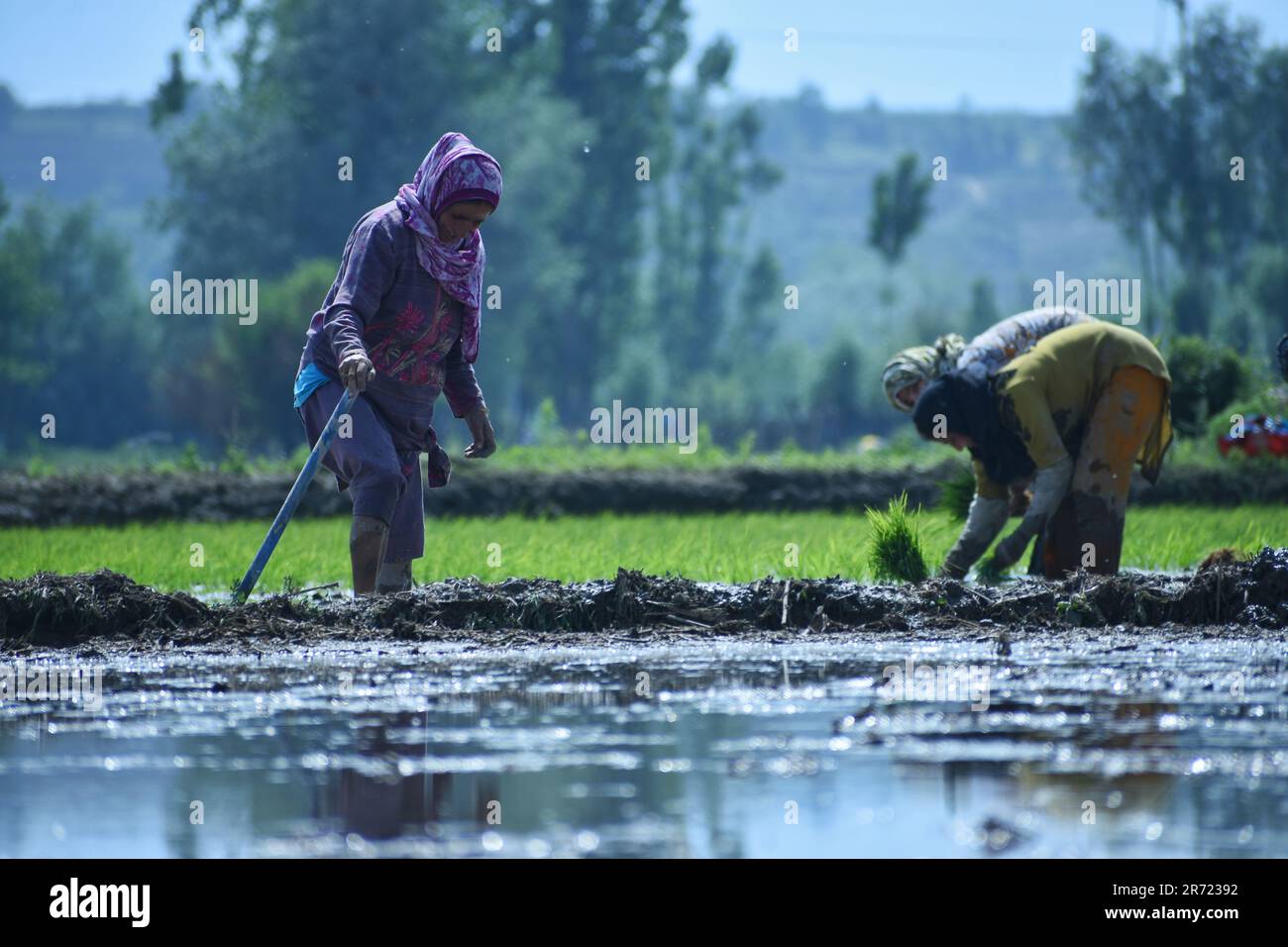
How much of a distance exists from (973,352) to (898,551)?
1.00 metres

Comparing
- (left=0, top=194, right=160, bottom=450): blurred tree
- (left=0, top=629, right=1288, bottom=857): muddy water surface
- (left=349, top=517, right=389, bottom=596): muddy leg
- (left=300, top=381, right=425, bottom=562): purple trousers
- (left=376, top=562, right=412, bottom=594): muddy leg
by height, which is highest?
(left=0, top=194, right=160, bottom=450): blurred tree

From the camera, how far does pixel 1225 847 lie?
313 centimetres

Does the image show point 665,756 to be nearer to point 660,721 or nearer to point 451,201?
point 660,721

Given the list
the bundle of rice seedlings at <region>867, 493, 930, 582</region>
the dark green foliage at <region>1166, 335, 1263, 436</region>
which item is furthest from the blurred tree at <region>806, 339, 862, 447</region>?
the bundle of rice seedlings at <region>867, 493, 930, 582</region>

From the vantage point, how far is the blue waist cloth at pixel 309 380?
719 centimetres

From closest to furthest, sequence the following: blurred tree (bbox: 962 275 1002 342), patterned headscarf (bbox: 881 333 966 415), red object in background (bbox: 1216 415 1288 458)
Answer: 1. patterned headscarf (bbox: 881 333 966 415)
2. red object in background (bbox: 1216 415 1288 458)
3. blurred tree (bbox: 962 275 1002 342)

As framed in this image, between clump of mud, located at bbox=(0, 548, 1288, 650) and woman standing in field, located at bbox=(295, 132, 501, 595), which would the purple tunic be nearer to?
woman standing in field, located at bbox=(295, 132, 501, 595)

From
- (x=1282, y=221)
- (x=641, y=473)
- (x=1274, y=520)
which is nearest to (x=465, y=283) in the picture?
(x=1274, y=520)

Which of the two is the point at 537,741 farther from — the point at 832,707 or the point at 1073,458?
the point at 1073,458

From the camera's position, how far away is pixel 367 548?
6.99m

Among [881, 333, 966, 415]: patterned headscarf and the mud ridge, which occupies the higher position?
[881, 333, 966, 415]: patterned headscarf

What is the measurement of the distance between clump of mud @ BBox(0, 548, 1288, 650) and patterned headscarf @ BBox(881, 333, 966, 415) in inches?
63.1

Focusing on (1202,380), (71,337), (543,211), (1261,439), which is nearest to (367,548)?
(1261,439)

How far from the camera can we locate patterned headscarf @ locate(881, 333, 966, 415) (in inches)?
334
